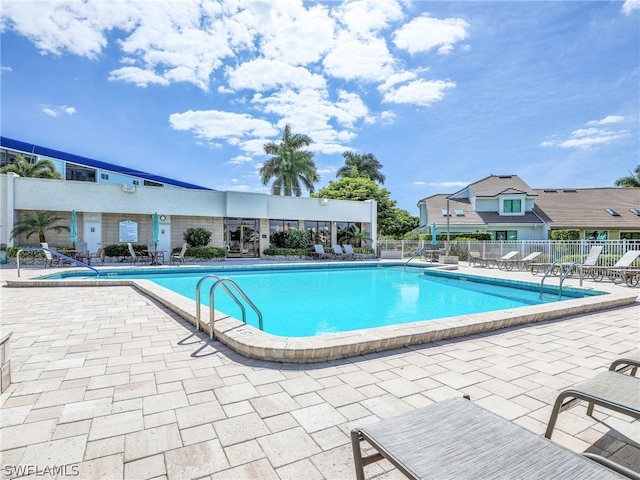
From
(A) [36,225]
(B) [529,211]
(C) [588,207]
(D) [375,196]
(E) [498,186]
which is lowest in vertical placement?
(A) [36,225]

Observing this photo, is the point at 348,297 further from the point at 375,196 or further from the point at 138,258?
the point at 375,196

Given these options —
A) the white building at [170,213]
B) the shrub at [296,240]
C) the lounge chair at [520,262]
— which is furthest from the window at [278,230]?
the lounge chair at [520,262]

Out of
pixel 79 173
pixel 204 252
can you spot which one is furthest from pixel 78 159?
pixel 204 252

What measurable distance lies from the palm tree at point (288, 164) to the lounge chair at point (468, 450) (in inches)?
1062

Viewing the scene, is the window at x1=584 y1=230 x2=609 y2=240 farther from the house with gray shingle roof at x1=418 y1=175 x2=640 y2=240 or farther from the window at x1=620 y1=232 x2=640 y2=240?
the window at x1=620 y1=232 x2=640 y2=240

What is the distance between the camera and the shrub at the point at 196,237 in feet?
59.6

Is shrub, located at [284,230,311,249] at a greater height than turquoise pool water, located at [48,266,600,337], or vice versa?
shrub, located at [284,230,311,249]

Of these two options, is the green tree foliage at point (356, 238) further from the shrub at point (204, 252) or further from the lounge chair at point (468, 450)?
the lounge chair at point (468, 450)

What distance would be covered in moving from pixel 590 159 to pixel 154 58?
26682 mm

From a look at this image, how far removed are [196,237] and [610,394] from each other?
1832 cm

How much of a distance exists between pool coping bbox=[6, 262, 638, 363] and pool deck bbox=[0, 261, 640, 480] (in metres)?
0.11

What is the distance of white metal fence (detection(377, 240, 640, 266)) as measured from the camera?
13031 millimetres

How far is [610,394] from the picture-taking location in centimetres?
177
